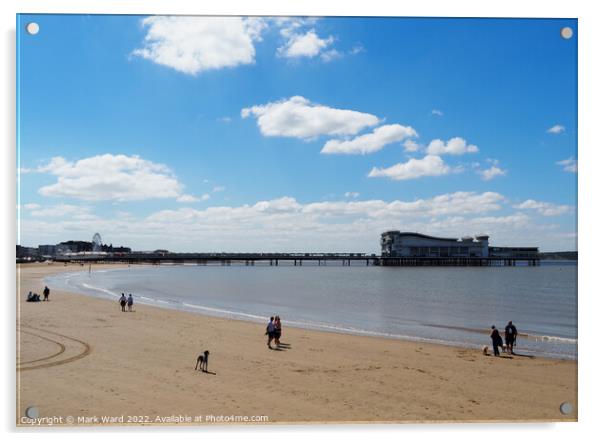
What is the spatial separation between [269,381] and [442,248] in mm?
115729

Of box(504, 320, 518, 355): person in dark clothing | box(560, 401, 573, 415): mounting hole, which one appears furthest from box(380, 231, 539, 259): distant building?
box(560, 401, 573, 415): mounting hole

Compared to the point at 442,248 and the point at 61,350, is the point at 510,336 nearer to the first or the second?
the point at 61,350

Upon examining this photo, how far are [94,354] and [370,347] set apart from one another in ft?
24.8

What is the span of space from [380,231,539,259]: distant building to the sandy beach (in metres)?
108

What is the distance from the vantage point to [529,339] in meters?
17.2

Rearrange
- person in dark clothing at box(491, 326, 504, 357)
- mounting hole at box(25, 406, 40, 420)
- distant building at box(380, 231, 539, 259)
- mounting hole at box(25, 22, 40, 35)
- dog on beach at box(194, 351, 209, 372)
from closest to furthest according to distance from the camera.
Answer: mounting hole at box(25, 406, 40, 420) < mounting hole at box(25, 22, 40, 35) < dog on beach at box(194, 351, 209, 372) < person in dark clothing at box(491, 326, 504, 357) < distant building at box(380, 231, 539, 259)

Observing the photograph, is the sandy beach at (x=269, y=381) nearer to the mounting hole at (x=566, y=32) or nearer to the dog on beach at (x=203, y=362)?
the dog on beach at (x=203, y=362)

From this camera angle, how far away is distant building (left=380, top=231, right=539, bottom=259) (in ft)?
387

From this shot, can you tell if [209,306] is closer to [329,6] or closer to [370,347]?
[370,347]

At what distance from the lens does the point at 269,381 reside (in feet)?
32.2

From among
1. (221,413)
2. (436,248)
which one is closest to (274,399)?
(221,413)

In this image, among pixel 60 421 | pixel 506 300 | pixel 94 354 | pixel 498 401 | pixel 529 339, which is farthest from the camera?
pixel 506 300

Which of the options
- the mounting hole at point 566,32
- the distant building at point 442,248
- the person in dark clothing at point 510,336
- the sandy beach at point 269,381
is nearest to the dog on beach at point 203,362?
the sandy beach at point 269,381

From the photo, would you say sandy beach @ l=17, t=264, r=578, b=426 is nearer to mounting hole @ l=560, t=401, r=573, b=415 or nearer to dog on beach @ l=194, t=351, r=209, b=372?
mounting hole @ l=560, t=401, r=573, b=415
